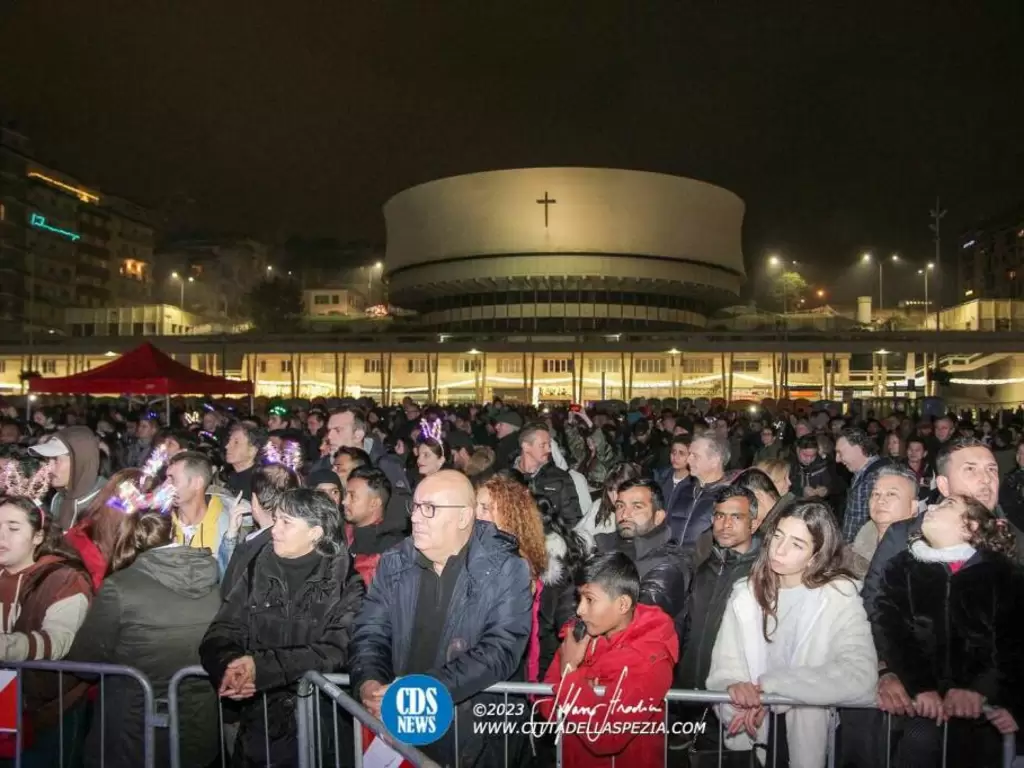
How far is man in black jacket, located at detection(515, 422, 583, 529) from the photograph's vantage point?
643 cm

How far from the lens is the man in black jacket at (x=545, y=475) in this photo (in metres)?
6.43

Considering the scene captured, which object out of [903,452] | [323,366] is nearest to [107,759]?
[903,452]

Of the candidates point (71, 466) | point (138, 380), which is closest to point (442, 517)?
point (71, 466)

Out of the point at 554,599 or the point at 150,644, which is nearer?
the point at 150,644

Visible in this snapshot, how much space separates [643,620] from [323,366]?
1784 inches

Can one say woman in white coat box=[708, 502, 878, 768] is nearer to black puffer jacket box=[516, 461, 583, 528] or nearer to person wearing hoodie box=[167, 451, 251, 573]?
black puffer jacket box=[516, 461, 583, 528]

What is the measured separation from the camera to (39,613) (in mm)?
3898

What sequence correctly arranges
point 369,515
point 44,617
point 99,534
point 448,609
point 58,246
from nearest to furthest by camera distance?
point 448,609 → point 44,617 → point 99,534 → point 369,515 → point 58,246

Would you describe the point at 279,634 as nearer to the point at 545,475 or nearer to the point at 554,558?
the point at 554,558

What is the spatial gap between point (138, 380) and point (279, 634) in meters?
11.5

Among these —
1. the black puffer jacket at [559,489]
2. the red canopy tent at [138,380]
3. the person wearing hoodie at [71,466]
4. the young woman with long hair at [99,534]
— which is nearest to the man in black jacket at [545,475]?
the black puffer jacket at [559,489]

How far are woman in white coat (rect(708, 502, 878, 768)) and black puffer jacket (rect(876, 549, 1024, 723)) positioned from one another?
21 cm

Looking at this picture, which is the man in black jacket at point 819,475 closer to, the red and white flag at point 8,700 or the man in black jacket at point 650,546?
the man in black jacket at point 650,546

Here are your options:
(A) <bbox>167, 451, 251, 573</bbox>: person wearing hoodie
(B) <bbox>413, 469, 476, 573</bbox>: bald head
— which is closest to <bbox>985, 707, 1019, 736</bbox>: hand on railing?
(B) <bbox>413, 469, 476, 573</bbox>: bald head
